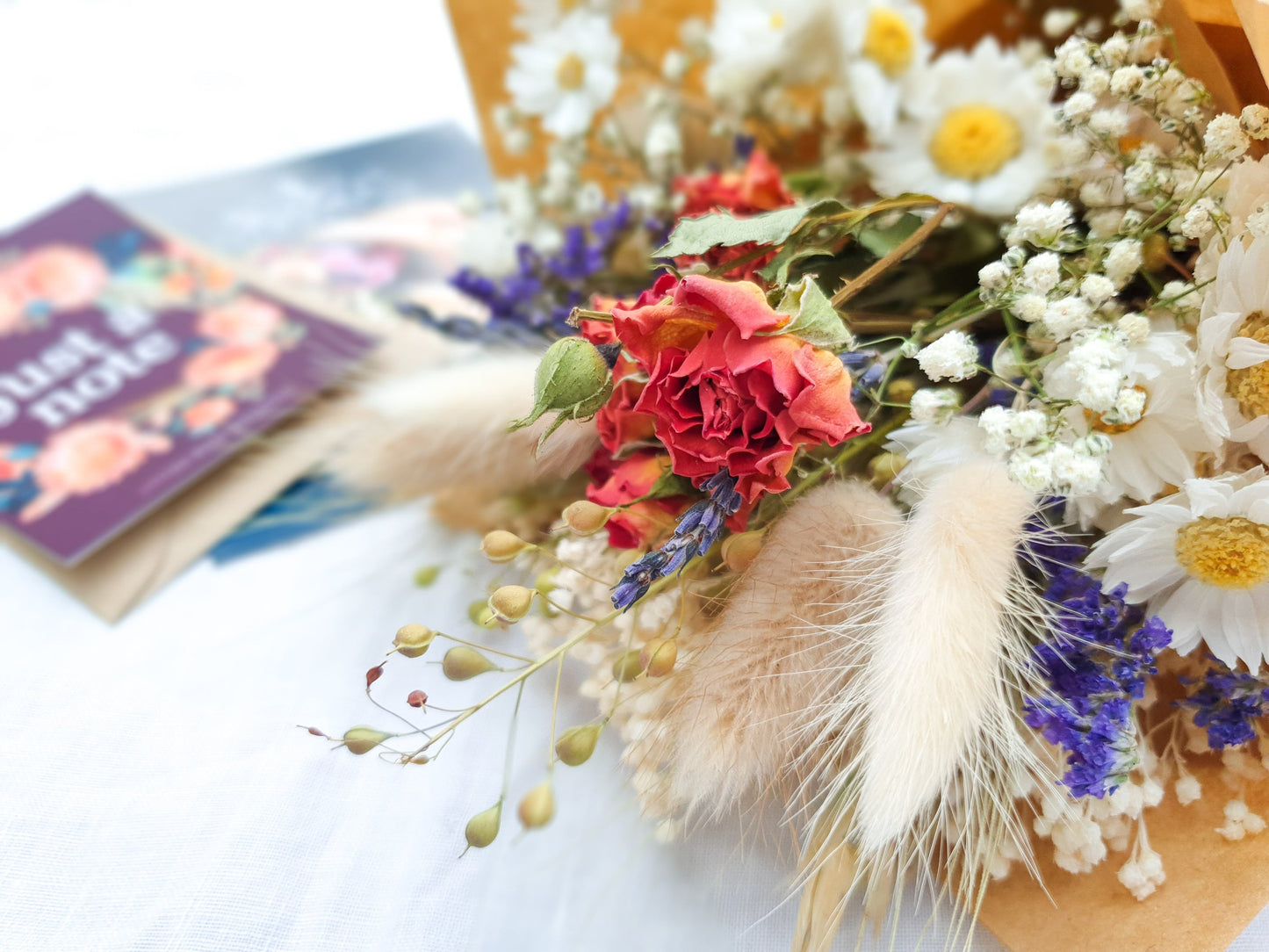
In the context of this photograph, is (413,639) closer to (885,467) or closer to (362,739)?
(362,739)

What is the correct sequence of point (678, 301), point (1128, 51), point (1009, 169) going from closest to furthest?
point (678, 301) < point (1128, 51) < point (1009, 169)

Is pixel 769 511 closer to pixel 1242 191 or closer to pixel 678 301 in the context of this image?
pixel 678 301

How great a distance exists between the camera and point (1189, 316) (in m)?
0.34

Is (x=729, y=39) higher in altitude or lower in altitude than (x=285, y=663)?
higher

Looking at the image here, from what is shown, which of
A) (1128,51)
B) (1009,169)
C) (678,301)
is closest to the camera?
(678,301)

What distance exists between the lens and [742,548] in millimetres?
341

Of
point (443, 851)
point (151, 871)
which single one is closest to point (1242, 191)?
point (443, 851)

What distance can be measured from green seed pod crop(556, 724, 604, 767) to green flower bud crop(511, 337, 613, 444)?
11 centimetres

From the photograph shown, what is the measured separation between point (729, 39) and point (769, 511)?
1.23 feet

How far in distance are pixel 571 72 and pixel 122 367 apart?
394 mm

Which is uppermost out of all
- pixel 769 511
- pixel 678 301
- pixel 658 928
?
pixel 678 301

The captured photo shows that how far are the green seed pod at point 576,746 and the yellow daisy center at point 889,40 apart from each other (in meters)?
0.45

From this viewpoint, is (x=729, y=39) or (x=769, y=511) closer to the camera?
(x=769, y=511)

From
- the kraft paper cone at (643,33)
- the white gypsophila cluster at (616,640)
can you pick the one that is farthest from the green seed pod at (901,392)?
the kraft paper cone at (643,33)
